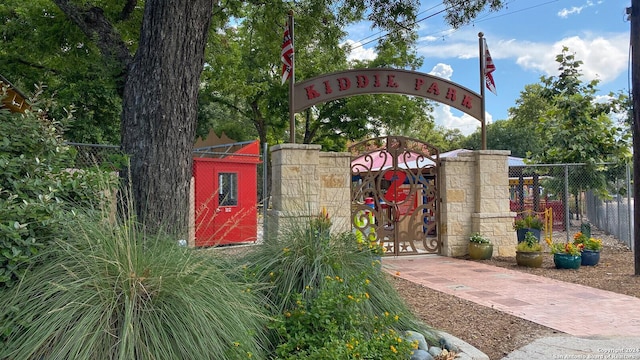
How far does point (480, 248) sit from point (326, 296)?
21.7 feet

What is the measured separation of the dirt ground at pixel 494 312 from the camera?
4410 mm

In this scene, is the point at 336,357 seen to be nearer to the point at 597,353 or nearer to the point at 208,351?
the point at 208,351

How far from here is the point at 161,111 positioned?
4.48m

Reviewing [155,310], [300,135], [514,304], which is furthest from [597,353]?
[300,135]

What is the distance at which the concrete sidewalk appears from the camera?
4.14m

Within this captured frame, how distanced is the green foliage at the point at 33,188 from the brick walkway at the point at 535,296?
2.79 m

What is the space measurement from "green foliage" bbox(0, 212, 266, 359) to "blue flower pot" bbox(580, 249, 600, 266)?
759cm

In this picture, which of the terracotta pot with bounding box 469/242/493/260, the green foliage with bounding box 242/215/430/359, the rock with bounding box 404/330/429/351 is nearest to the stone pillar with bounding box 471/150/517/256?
the terracotta pot with bounding box 469/242/493/260

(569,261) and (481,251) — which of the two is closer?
(569,261)

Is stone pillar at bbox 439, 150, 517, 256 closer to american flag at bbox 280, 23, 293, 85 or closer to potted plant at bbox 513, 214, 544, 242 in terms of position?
potted plant at bbox 513, 214, 544, 242

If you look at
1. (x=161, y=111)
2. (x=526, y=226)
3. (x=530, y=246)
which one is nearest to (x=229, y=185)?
(x=530, y=246)

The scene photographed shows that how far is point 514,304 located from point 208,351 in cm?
435

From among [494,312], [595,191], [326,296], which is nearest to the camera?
[326,296]

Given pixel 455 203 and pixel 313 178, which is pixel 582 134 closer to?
pixel 455 203
